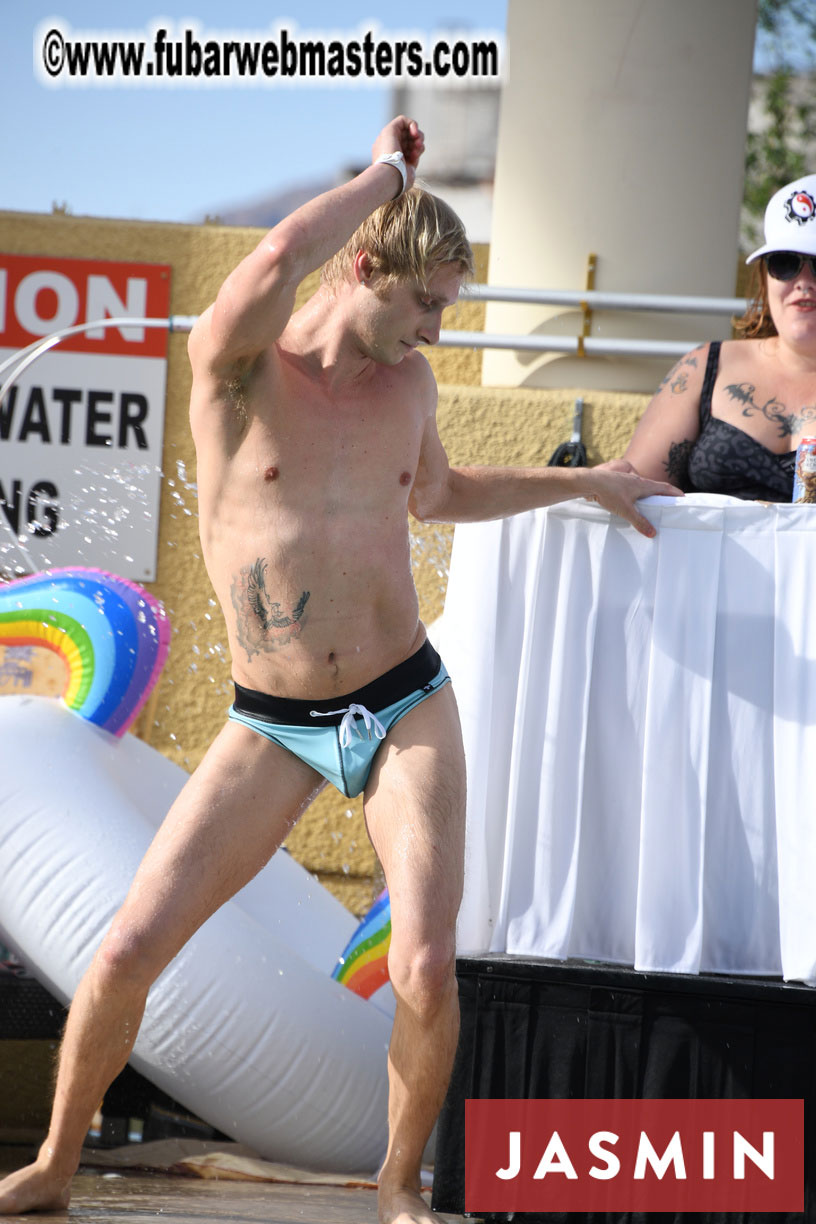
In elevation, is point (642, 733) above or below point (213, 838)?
above

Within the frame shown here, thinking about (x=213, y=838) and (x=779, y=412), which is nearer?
(x=213, y=838)

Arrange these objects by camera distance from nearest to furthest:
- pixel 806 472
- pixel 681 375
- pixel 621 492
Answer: pixel 621 492 < pixel 806 472 < pixel 681 375

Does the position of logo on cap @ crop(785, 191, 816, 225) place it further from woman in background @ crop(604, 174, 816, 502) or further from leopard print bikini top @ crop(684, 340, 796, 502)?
leopard print bikini top @ crop(684, 340, 796, 502)

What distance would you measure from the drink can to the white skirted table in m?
0.22

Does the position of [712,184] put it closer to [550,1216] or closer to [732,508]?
[732,508]

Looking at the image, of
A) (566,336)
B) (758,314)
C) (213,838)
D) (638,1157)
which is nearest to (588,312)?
(566,336)

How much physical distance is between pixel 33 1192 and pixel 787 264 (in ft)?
9.03

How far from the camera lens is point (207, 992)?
3270 mm

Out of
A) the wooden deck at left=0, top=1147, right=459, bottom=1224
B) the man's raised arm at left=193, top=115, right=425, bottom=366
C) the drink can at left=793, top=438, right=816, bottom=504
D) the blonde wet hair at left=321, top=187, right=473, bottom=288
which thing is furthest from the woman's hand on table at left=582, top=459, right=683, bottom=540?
the wooden deck at left=0, top=1147, right=459, bottom=1224

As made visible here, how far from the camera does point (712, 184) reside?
4.57 meters

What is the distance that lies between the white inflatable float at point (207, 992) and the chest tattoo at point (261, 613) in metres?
1.14

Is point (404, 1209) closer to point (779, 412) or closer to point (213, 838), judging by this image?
point (213, 838)

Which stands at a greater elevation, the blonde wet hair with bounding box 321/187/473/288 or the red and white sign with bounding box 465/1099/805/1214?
the blonde wet hair with bounding box 321/187/473/288

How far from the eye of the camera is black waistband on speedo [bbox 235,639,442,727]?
8.18 ft
